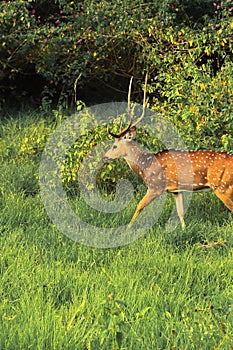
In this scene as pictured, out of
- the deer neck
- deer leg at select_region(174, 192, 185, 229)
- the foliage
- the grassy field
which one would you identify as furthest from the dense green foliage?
the grassy field

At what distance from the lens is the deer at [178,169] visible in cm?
545

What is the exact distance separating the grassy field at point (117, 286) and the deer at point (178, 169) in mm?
311

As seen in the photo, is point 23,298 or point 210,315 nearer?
point 210,315

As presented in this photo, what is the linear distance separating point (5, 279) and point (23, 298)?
13.8 inches

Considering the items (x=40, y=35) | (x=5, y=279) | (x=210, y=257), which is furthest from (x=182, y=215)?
(x=40, y=35)

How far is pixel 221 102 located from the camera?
21.8 feet

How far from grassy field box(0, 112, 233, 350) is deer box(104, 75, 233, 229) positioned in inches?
12.3

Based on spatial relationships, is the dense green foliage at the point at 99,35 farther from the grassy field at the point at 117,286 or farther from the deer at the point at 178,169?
the grassy field at the point at 117,286

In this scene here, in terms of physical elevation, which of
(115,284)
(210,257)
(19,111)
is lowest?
(19,111)

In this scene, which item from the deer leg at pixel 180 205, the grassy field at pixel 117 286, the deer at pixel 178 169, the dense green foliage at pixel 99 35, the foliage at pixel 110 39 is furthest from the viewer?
the dense green foliage at pixel 99 35

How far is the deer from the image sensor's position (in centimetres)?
545

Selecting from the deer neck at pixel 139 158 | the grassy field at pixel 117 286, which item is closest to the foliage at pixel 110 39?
the deer neck at pixel 139 158

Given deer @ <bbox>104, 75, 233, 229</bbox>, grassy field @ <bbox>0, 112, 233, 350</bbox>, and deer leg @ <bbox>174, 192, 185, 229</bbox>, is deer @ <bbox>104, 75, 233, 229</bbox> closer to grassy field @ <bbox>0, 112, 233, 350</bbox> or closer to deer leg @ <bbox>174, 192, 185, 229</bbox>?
deer leg @ <bbox>174, 192, 185, 229</bbox>

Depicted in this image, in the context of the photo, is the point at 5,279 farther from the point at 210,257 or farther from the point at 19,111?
the point at 19,111
